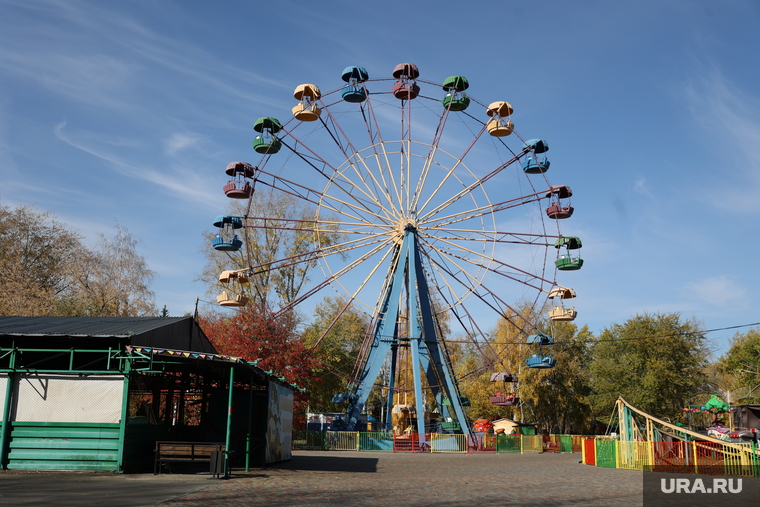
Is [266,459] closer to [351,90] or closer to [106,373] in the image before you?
[106,373]

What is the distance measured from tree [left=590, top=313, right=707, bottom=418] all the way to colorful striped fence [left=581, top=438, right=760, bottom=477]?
24.6m

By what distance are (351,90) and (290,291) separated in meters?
16.3

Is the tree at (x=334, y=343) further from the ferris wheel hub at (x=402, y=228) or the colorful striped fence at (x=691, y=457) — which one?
the colorful striped fence at (x=691, y=457)

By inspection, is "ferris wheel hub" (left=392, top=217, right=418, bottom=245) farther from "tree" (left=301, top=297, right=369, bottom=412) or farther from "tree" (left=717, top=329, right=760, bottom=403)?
"tree" (left=717, top=329, right=760, bottom=403)

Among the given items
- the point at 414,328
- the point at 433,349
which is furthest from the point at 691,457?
the point at 414,328

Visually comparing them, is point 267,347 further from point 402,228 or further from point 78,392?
point 78,392

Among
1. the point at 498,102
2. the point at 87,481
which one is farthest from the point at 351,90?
the point at 87,481

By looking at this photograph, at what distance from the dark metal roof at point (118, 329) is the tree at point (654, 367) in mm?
33516

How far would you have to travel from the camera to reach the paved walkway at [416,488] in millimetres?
10836

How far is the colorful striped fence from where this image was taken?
61.3 ft

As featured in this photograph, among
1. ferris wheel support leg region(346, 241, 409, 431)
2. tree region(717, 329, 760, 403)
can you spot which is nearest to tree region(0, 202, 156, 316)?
ferris wheel support leg region(346, 241, 409, 431)

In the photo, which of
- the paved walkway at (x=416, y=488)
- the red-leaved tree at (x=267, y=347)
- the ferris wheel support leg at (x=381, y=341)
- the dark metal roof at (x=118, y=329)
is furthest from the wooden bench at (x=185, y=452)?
the ferris wheel support leg at (x=381, y=341)

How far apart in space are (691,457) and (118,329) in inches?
638

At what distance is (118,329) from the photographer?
15719 mm
